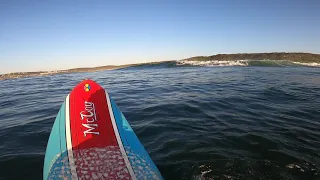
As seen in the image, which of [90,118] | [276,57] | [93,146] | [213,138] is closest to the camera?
A: [93,146]

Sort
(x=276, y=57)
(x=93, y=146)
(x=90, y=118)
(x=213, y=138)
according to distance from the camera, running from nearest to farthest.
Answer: (x=93, y=146), (x=90, y=118), (x=213, y=138), (x=276, y=57)

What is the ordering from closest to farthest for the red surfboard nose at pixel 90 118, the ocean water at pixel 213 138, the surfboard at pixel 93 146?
the surfboard at pixel 93 146 < the ocean water at pixel 213 138 < the red surfboard nose at pixel 90 118

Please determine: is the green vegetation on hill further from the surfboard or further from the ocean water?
the surfboard

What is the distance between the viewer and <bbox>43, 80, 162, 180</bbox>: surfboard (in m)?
2.86

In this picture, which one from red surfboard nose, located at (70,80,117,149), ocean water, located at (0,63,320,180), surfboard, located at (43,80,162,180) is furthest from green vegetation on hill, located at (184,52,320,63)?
surfboard, located at (43,80,162,180)

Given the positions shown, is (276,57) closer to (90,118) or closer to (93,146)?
(90,118)

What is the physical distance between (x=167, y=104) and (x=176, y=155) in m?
4.10

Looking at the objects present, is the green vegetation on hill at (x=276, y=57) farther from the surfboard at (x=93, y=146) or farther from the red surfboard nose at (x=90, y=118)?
the surfboard at (x=93, y=146)

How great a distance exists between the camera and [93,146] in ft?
11.2

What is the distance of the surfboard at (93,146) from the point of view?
2857mm

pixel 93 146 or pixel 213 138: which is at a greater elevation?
pixel 93 146

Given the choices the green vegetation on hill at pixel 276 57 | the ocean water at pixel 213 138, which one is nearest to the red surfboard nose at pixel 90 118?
the ocean water at pixel 213 138

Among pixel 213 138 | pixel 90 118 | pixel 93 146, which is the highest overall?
pixel 90 118

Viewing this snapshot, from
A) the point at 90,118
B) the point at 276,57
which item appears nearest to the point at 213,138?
the point at 90,118
